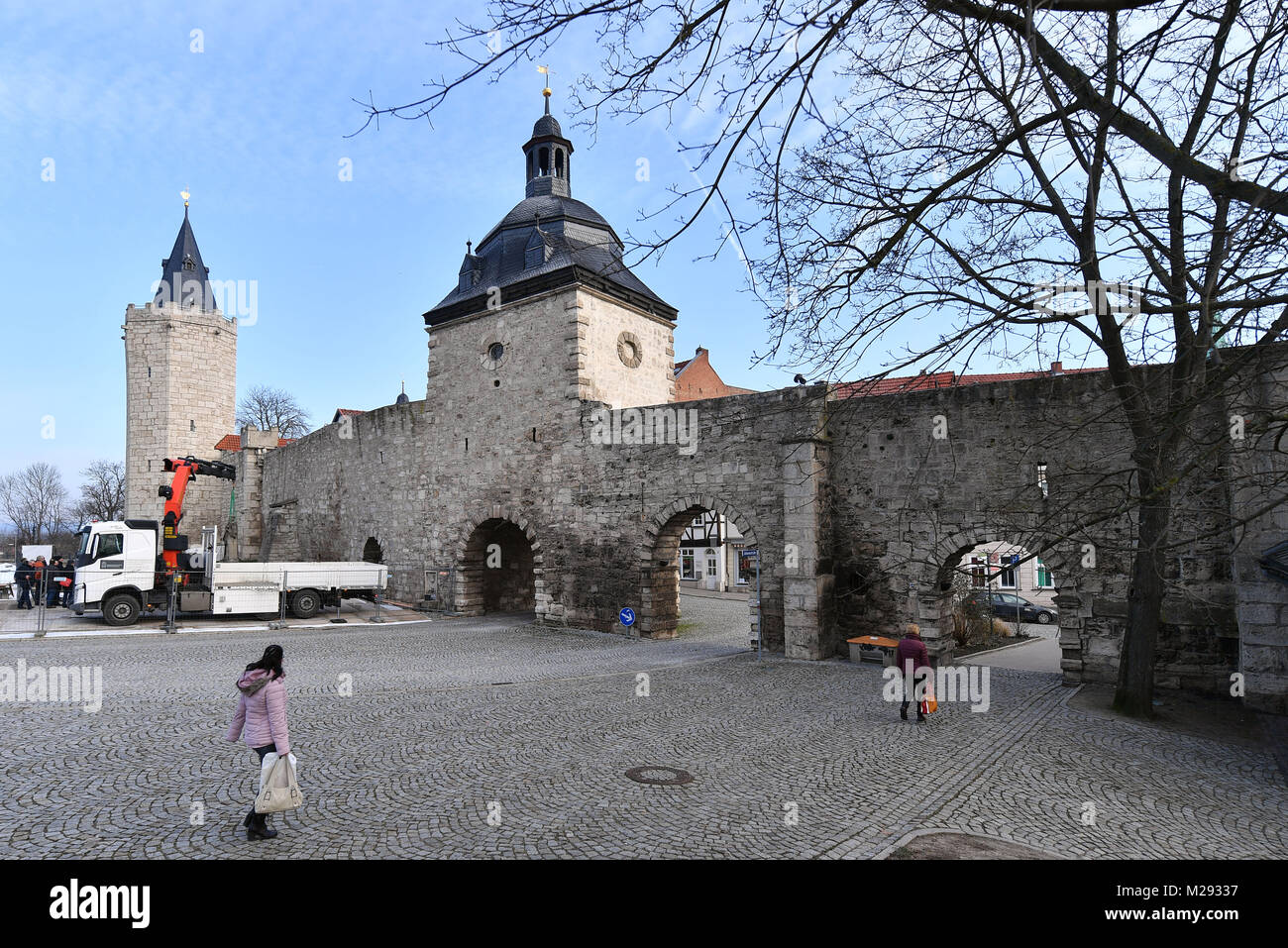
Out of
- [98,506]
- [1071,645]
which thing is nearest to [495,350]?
[1071,645]

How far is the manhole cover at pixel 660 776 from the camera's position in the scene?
19.6ft

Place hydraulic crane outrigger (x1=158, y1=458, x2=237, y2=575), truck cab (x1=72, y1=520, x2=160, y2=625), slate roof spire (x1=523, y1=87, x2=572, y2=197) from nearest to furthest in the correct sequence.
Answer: truck cab (x1=72, y1=520, x2=160, y2=625), hydraulic crane outrigger (x1=158, y1=458, x2=237, y2=575), slate roof spire (x1=523, y1=87, x2=572, y2=197)

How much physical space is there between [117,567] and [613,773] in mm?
15828

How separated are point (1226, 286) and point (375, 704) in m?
9.06

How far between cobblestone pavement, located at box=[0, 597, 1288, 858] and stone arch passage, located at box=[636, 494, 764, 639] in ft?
14.9

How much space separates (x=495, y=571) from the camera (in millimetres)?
20797

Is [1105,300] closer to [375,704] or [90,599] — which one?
[375,704]

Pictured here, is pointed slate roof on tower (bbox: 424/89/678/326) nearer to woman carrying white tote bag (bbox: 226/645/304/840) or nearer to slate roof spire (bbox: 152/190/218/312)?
woman carrying white tote bag (bbox: 226/645/304/840)

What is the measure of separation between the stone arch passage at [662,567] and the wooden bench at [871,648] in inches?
120

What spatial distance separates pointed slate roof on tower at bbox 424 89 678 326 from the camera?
18.1m

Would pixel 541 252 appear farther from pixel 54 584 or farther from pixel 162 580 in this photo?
pixel 54 584

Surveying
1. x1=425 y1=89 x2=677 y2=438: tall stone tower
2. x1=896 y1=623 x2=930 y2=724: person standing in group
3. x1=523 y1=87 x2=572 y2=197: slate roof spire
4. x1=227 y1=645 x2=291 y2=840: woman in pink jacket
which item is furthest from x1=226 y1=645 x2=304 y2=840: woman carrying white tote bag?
x1=523 y1=87 x2=572 y2=197: slate roof spire

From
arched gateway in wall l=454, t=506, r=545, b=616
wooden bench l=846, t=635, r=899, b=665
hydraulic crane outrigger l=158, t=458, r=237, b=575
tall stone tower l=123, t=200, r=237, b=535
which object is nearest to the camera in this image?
wooden bench l=846, t=635, r=899, b=665

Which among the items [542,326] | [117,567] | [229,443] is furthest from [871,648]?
[229,443]
